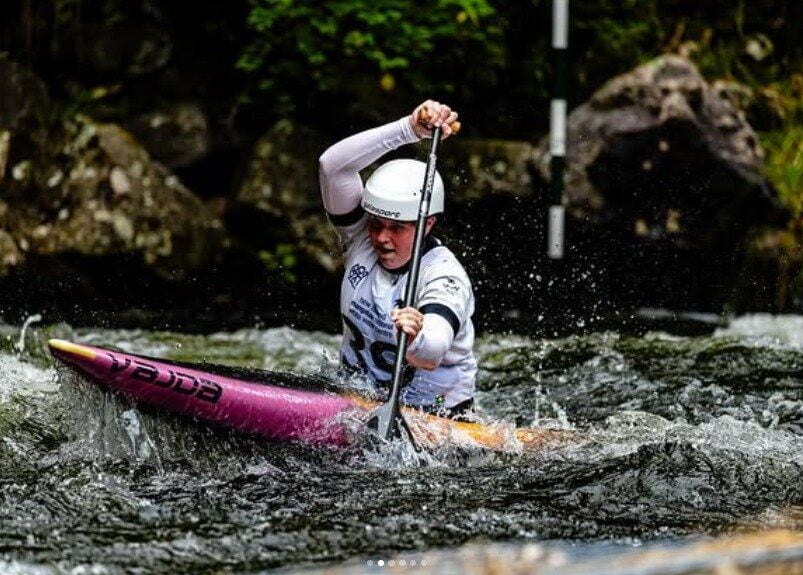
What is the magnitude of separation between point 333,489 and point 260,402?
44 cm

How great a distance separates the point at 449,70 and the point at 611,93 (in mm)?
1259

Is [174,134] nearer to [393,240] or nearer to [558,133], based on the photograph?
[558,133]

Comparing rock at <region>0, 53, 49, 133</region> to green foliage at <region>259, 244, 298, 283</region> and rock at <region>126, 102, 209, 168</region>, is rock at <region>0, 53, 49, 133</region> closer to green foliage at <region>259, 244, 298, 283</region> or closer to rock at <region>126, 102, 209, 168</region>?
rock at <region>126, 102, 209, 168</region>

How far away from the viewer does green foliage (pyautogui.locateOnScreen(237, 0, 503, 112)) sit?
32.9 feet

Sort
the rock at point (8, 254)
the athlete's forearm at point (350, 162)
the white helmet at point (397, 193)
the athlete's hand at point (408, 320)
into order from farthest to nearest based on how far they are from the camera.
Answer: the rock at point (8, 254) < the athlete's forearm at point (350, 162) < the white helmet at point (397, 193) < the athlete's hand at point (408, 320)

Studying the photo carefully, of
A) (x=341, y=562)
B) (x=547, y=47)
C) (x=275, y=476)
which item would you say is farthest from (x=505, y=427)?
(x=547, y=47)

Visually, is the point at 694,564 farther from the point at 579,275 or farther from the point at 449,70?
the point at 449,70

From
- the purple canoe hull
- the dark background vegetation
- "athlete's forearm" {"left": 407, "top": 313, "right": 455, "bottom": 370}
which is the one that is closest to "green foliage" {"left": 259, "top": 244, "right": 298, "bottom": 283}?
the dark background vegetation

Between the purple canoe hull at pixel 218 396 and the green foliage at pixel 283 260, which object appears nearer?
the purple canoe hull at pixel 218 396

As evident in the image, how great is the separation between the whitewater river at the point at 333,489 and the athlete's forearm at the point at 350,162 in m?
0.72

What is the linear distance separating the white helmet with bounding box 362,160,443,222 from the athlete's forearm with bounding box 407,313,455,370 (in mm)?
487

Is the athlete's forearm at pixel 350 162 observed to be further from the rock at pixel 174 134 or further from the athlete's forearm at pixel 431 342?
the rock at pixel 174 134

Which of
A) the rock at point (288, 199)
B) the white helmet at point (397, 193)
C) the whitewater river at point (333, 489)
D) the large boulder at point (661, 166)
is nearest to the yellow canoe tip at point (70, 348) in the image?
the whitewater river at point (333, 489)

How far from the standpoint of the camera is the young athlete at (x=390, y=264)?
5.47 metres
